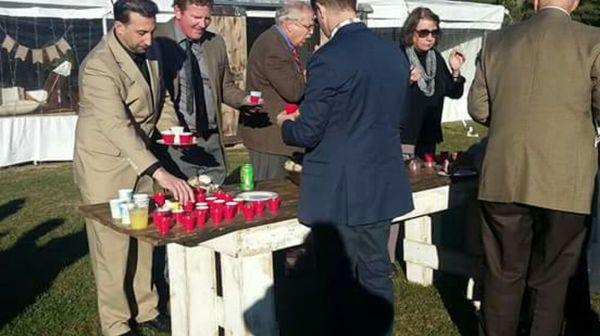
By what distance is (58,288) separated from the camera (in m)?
4.91

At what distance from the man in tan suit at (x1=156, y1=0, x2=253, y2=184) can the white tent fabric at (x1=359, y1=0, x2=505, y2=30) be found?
7.63m

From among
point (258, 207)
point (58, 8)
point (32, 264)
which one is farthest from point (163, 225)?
point (58, 8)

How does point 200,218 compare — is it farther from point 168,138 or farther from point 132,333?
point 132,333

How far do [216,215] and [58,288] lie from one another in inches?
86.9

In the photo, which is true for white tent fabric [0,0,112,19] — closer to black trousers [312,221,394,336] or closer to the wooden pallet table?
the wooden pallet table

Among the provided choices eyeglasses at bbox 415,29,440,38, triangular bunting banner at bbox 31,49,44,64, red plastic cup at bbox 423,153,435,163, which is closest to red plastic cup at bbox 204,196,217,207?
red plastic cup at bbox 423,153,435,163

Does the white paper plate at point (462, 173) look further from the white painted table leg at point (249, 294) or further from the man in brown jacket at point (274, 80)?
the white painted table leg at point (249, 294)

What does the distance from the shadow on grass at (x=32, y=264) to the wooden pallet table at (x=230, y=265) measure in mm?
1439

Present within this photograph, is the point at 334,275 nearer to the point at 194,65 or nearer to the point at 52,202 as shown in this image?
the point at 194,65

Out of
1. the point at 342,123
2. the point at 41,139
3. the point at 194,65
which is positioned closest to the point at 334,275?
the point at 342,123

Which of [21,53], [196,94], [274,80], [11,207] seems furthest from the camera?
[21,53]

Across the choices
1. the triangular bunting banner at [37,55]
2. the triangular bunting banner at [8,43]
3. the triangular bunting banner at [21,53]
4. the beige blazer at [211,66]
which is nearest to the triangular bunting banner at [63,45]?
the triangular bunting banner at [37,55]

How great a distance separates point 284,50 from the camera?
4.51 meters

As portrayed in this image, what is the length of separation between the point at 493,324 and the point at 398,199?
2.78 ft
